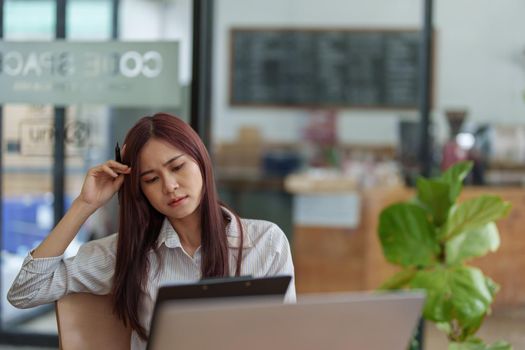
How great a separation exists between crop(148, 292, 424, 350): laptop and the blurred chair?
0.90m

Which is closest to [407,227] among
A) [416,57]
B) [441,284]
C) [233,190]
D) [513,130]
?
[441,284]

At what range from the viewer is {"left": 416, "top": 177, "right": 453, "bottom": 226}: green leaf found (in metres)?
3.20

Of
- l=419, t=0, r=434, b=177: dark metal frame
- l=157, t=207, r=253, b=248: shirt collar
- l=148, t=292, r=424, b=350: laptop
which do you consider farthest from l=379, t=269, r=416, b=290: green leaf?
l=148, t=292, r=424, b=350: laptop

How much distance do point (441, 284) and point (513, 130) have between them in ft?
8.17

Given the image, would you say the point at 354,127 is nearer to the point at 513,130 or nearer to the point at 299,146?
the point at 299,146

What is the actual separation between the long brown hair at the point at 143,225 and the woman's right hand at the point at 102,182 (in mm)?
25

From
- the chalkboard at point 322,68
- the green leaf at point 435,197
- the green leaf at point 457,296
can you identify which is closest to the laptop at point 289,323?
the green leaf at point 457,296

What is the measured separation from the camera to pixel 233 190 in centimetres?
600

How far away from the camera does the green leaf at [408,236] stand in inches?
128

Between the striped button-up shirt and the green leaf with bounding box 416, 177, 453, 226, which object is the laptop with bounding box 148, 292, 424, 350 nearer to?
the striped button-up shirt

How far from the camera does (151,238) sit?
2236 millimetres

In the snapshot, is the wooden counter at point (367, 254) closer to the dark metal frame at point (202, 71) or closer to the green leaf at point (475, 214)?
the dark metal frame at point (202, 71)

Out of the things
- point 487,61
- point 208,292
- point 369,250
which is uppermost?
point 487,61

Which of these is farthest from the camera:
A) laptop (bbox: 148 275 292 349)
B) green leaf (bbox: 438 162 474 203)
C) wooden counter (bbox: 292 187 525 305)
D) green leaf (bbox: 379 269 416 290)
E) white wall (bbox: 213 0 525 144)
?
white wall (bbox: 213 0 525 144)
